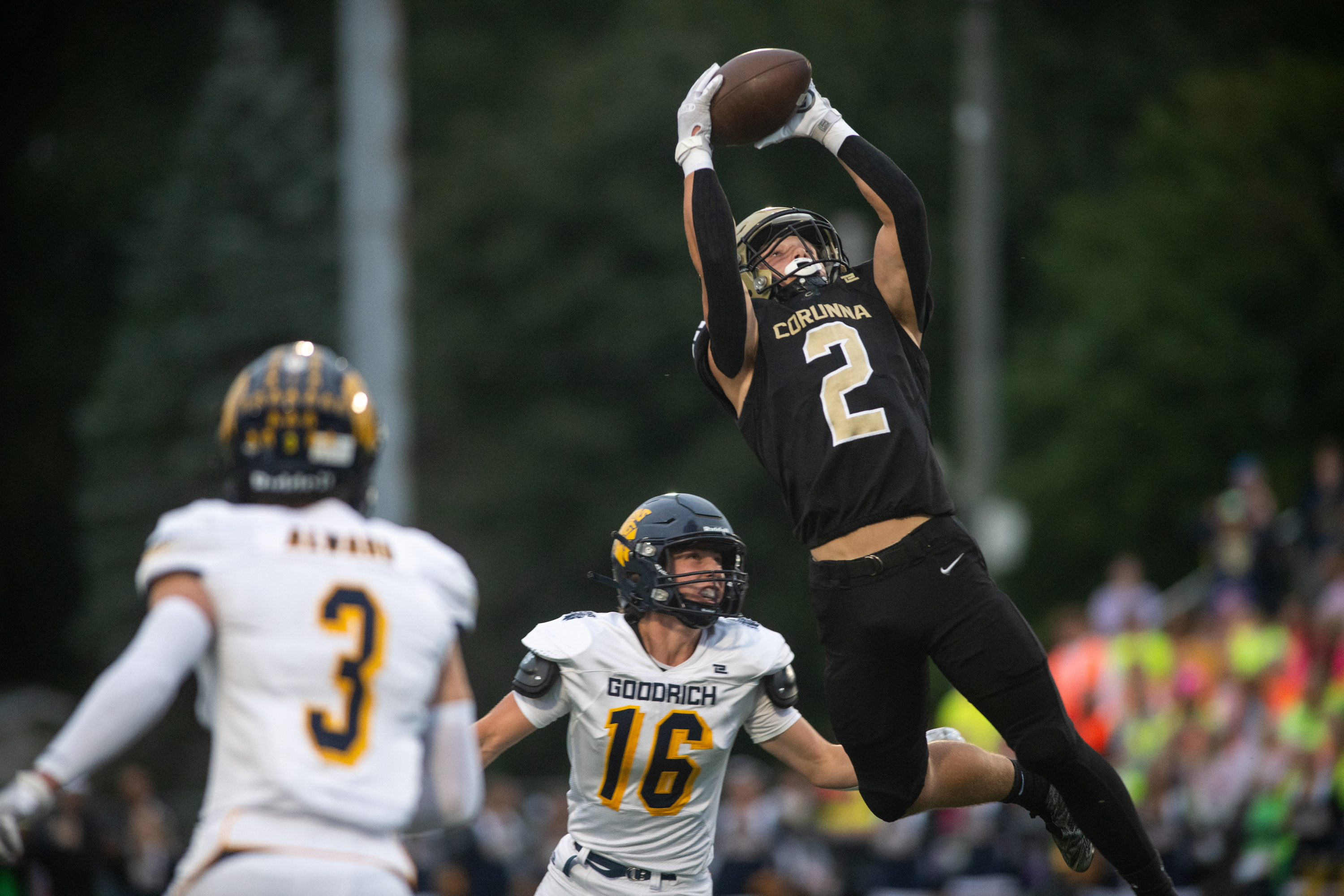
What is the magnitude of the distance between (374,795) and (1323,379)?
722 inches

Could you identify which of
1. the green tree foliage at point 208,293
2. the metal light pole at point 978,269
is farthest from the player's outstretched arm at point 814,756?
the green tree foliage at point 208,293

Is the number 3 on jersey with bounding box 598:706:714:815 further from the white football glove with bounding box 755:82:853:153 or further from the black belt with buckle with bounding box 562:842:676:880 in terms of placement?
the white football glove with bounding box 755:82:853:153

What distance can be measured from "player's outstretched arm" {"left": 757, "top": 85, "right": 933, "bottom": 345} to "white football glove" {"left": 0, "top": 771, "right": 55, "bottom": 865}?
292 cm

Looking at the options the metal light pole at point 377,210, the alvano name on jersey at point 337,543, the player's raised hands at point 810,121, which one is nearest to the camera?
the alvano name on jersey at point 337,543

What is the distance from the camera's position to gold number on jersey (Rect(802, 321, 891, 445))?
5070mm

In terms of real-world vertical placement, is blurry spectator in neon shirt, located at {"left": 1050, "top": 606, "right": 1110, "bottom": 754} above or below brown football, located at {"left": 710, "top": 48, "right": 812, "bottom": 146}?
below

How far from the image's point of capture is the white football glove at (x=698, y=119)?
5340 millimetres

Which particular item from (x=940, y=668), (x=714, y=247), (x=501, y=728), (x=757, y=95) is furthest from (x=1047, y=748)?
(x=757, y=95)

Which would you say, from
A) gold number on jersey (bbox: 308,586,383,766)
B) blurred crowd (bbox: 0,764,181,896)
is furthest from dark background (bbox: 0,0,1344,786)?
gold number on jersey (bbox: 308,586,383,766)

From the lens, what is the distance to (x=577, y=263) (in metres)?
27.9

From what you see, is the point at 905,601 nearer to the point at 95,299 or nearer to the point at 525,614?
the point at 525,614

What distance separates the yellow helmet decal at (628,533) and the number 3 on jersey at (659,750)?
524 millimetres

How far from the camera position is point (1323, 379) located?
64.7ft

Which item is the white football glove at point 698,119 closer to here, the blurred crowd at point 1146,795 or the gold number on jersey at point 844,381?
the gold number on jersey at point 844,381
